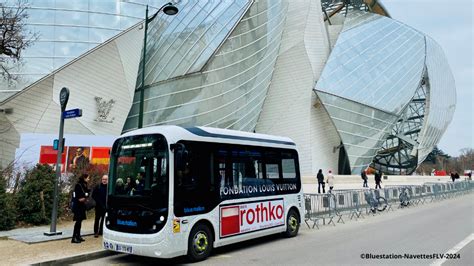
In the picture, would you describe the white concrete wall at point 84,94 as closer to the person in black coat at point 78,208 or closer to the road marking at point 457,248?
the person in black coat at point 78,208

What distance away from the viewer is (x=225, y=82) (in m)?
31.4

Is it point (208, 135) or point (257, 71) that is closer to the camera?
point (208, 135)

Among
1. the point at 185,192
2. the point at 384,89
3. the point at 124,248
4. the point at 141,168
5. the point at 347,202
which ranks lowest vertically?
the point at 124,248

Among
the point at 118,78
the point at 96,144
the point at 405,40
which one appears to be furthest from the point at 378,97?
the point at 96,144

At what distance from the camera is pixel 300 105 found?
125 ft

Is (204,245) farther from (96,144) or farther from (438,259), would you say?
(96,144)

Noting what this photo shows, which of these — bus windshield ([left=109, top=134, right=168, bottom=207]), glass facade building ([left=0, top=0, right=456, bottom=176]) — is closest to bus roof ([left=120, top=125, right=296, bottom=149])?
bus windshield ([left=109, top=134, right=168, bottom=207])

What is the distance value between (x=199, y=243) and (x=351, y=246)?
12.2ft

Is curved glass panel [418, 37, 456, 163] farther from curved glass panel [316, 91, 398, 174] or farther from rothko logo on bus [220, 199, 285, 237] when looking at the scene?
rothko logo on bus [220, 199, 285, 237]

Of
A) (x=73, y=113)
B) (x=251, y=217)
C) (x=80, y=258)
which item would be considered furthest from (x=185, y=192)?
(x=73, y=113)

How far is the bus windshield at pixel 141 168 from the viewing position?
6.98 m

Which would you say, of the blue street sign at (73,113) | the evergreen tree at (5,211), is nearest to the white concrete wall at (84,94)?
the evergreen tree at (5,211)

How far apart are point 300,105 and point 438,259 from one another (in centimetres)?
3165

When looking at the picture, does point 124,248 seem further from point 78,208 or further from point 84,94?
point 84,94
